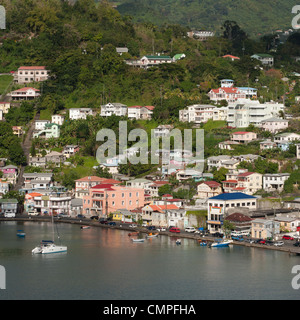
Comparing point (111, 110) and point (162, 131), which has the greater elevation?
point (111, 110)

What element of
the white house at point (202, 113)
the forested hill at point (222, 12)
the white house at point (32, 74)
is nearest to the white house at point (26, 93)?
the white house at point (32, 74)

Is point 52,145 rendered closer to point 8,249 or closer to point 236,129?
point 236,129

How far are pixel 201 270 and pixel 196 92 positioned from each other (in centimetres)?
2846

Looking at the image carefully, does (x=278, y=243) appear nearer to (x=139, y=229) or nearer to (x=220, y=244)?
(x=220, y=244)

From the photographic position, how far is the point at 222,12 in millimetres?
98812

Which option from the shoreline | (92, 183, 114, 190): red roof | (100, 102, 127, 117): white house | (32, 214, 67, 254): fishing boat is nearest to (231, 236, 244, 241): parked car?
the shoreline

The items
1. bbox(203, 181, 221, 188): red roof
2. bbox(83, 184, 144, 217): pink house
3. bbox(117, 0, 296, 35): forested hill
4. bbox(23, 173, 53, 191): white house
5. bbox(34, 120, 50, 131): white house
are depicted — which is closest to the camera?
bbox(203, 181, 221, 188): red roof

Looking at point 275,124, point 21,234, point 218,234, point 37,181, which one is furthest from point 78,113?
point 218,234

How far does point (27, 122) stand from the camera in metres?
58.0

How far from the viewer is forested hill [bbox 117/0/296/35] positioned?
305ft

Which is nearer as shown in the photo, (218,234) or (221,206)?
(218,234)

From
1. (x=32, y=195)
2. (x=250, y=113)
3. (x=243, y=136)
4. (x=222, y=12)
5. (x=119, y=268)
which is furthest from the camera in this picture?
(x=222, y=12)

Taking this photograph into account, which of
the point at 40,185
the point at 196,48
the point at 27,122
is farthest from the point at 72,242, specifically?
the point at 196,48

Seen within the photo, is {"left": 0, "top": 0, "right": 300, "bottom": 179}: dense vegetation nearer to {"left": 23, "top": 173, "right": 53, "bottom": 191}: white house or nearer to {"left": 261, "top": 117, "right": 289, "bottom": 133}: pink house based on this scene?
{"left": 261, "top": 117, "right": 289, "bottom": 133}: pink house
